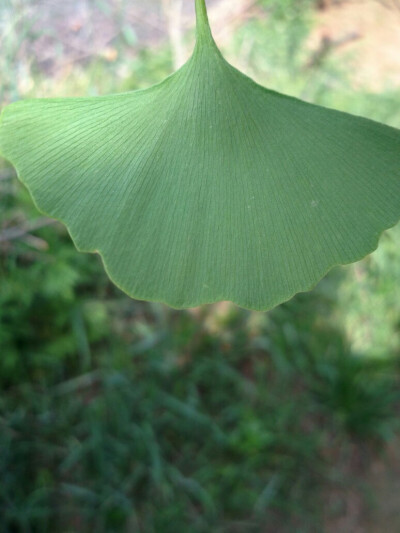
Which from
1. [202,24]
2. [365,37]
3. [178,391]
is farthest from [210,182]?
[365,37]

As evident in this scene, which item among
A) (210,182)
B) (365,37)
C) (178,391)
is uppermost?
(210,182)

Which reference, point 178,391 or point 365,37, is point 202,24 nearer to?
point 178,391

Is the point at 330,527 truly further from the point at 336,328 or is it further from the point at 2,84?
the point at 2,84

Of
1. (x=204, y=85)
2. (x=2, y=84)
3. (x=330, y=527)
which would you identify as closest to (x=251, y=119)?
(x=204, y=85)

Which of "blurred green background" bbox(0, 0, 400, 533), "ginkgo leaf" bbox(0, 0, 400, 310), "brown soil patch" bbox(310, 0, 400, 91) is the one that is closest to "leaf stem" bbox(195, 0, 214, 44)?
"ginkgo leaf" bbox(0, 0, 400, 310)

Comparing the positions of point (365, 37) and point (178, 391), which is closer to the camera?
point (178, 391)

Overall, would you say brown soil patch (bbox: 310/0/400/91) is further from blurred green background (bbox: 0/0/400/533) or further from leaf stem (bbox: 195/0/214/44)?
leaf stem (bbox: 195/0/214/44)
